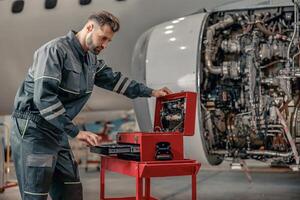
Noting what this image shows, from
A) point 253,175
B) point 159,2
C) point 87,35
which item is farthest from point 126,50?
point 253,175

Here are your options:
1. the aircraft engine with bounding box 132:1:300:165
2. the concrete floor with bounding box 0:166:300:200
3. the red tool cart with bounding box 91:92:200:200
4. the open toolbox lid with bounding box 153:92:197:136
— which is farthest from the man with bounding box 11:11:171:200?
the concrete floor with bounding box 0:166:300:200

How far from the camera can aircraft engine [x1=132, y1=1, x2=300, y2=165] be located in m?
3.74

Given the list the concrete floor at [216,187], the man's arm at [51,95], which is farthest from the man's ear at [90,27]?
the concrete floor at [216,187]

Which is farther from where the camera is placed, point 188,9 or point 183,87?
point 188,9

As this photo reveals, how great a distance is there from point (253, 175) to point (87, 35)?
5.14m

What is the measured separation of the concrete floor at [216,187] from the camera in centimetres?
466

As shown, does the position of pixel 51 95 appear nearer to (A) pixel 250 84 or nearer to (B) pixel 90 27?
(B) pixel 90 27

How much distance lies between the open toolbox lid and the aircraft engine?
26.5 inches

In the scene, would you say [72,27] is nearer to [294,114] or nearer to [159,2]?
[159,2]

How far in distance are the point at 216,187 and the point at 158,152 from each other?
304 centimetres

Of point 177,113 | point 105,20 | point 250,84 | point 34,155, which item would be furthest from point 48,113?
point 250,84

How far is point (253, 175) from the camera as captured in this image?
692 cm

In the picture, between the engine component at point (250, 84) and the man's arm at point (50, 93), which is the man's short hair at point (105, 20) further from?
Answer: the engine component at point (250, 84)

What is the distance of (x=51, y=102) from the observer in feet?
7.36
